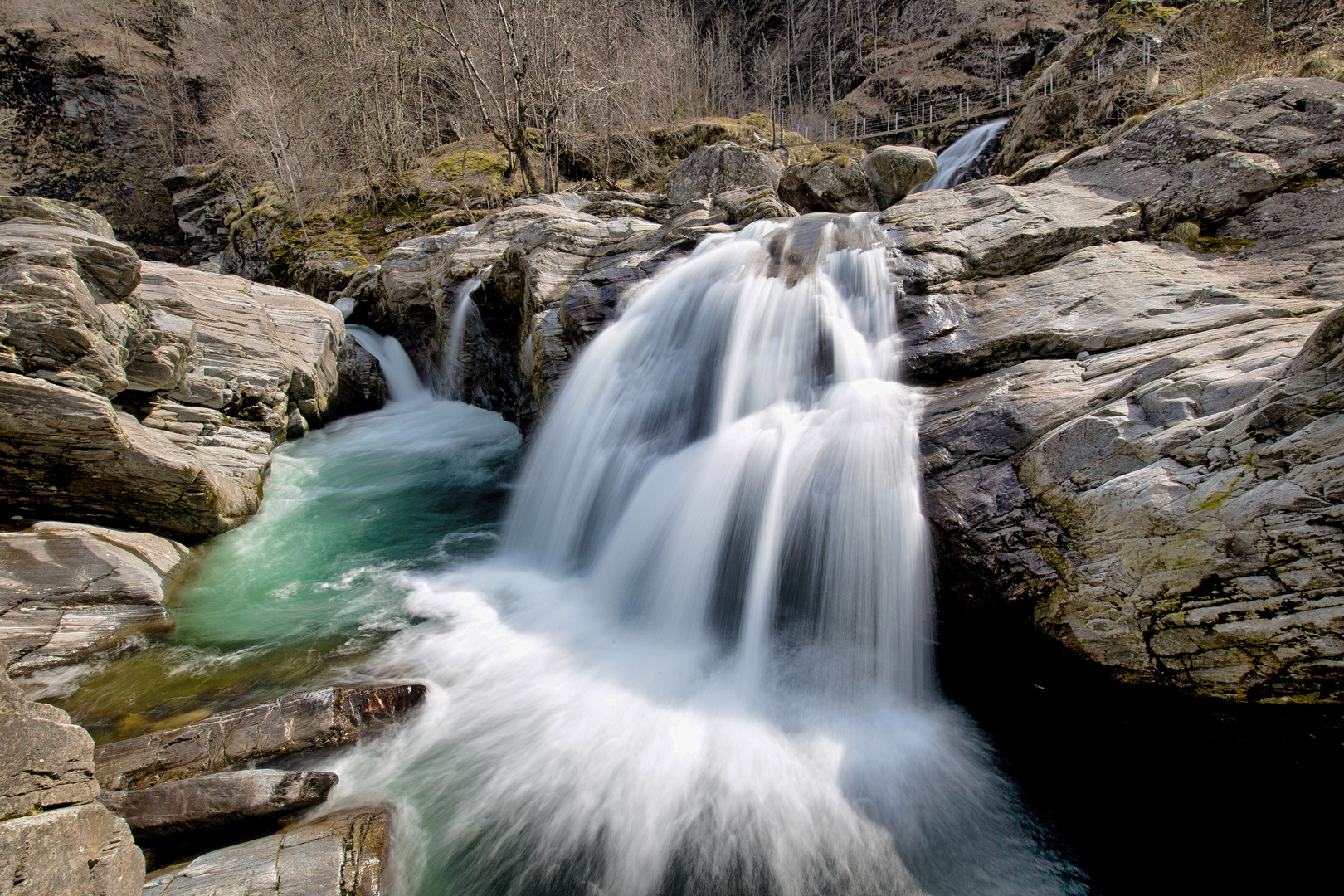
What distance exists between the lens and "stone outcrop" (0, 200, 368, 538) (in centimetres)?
508

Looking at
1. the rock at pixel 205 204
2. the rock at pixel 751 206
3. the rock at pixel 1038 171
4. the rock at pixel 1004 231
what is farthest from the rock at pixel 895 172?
the rock at pixel 205 204

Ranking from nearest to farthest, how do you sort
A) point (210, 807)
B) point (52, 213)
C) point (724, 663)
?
point (210, 807) < point (724, 663) < point (52, 213)

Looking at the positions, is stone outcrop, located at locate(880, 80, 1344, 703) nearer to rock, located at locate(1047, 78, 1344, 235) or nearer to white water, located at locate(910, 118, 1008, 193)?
rock, located at locate(1047, 78, 1344, 235)

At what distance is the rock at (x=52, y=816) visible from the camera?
1.99 meters

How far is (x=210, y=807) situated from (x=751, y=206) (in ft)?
31.6

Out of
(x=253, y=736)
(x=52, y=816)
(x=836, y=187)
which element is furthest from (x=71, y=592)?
(x=836, y=187)

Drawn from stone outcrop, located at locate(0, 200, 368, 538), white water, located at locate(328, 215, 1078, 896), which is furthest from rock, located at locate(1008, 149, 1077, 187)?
stone outcrop, located at locate(0, 200, 368, 538)

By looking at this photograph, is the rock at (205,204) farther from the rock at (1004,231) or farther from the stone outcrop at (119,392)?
the rock at (1004,231)

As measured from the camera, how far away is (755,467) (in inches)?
187

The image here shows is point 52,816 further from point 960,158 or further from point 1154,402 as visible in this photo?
point 960,158

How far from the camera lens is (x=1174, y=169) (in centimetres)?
527

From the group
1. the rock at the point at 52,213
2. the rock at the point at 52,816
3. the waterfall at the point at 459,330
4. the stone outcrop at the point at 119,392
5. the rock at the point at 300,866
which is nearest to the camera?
the rock at the point at 52,816

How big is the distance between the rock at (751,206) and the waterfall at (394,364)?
812 cm

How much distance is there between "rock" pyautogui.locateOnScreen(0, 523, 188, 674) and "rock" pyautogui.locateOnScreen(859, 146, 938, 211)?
46.0ft
